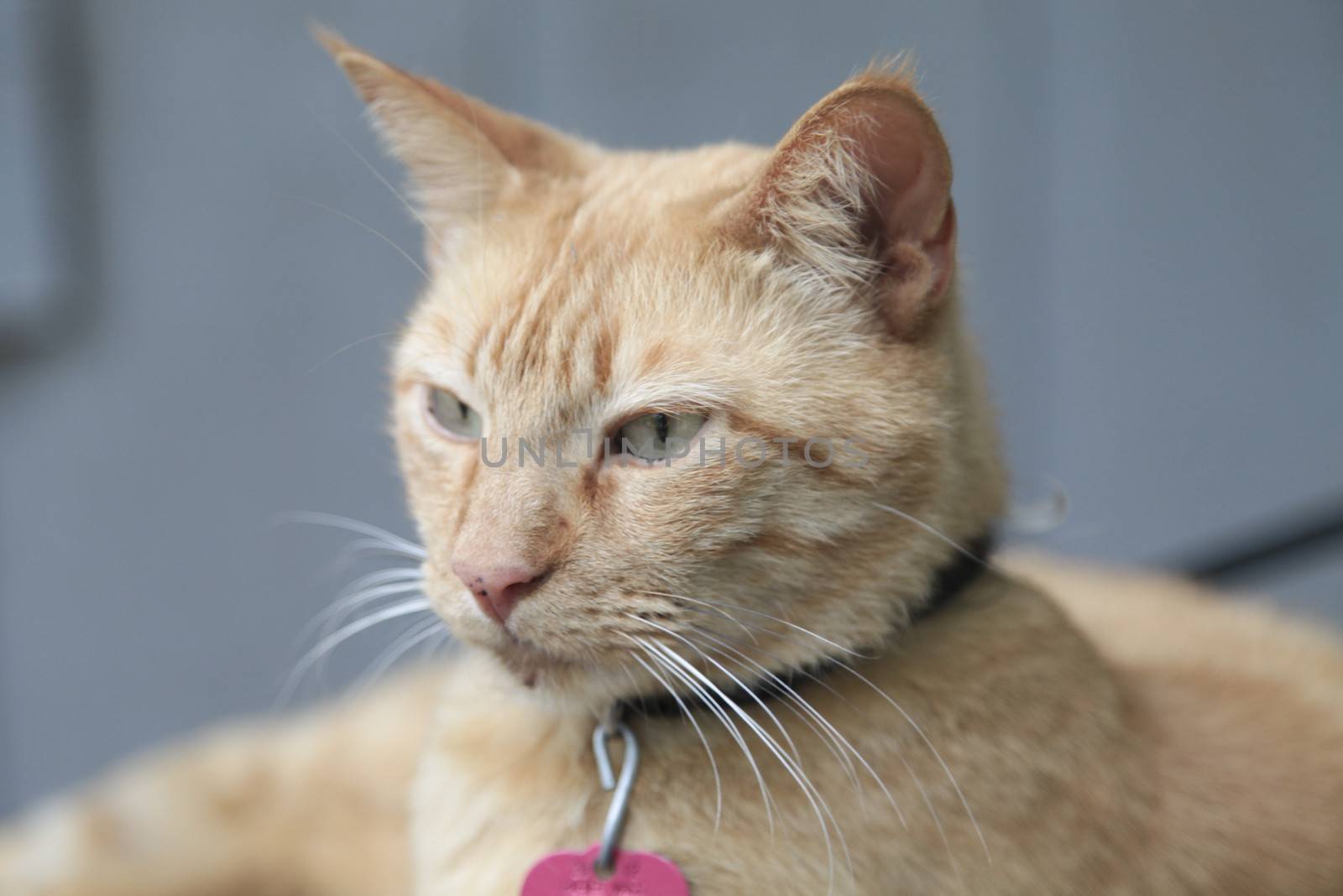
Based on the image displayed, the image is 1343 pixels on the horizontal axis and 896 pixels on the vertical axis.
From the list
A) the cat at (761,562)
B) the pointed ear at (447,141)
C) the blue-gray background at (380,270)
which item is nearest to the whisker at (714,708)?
the cat at (761,562)

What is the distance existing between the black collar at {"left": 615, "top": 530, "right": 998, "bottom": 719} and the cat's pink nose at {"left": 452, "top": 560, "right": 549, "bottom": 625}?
15 cm

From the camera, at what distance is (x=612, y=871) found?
0.82 meters

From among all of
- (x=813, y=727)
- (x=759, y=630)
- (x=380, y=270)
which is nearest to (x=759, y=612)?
(x=759, y=630)

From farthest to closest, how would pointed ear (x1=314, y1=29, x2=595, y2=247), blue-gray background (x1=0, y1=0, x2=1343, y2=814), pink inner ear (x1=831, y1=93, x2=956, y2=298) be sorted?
blue-gray background (x1=0, y1=0, x2=1343, y2=814) < pointed ear (x1=314, y1=29, x2=595, y2=247) < pink inner ear (x1=831, y1=93, x2=956, y2=298)

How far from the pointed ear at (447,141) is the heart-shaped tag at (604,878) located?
0.56 m

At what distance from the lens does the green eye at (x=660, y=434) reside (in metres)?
0.81

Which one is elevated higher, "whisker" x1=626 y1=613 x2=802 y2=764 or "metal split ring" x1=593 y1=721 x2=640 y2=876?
"whisker" x1=626 y1=613 x2=802 y2=764

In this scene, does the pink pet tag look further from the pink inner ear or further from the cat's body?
the pink inner ear

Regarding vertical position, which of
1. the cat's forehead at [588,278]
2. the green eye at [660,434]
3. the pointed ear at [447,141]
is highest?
the pointed ear at [447,141]

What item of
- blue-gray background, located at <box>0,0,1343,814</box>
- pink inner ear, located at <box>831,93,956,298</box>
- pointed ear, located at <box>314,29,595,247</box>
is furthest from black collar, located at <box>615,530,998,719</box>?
blue-gray background, located at <box>0,0,1343,814</box>

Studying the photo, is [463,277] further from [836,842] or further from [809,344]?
[836,842]

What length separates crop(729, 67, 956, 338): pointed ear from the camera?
2.41 feet

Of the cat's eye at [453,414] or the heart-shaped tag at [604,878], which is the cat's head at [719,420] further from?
the heart-shaped tag at [604,878]

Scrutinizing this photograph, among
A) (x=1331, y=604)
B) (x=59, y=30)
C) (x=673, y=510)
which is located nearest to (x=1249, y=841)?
(x=673, y=510)
